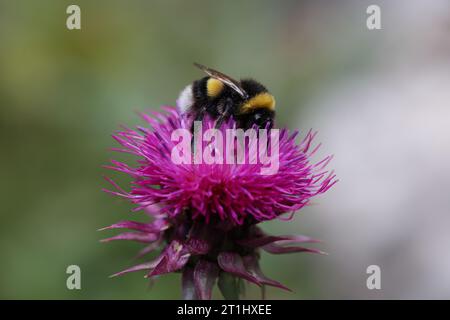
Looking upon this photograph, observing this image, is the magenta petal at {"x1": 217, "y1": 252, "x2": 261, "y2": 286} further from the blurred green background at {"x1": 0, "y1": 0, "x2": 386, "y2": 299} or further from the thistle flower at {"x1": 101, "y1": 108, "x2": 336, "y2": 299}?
the blurred green background at {"x1": 0, "y1": 0, "x2": 386, "y2": 299}

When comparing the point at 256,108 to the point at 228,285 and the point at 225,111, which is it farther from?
the point at 228,285

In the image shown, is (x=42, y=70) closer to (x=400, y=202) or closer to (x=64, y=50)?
(x=64, y=50)

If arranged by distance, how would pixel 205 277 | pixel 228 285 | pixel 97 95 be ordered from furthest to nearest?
1. pixel 97 95
2. pixel 228 285
3. pixel 205 277

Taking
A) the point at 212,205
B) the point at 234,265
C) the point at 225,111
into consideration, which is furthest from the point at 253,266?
the point at 225,111

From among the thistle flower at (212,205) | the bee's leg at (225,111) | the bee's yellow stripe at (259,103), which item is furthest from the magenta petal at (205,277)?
the bee's yellow stripe at (259,103)

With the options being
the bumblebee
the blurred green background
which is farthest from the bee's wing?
the blurred green background

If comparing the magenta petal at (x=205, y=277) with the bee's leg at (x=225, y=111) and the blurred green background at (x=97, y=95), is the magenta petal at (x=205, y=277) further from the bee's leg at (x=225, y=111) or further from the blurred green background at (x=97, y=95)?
the blurred green background at (x=97, y=95)

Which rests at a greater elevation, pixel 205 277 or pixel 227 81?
pixel 227 81
